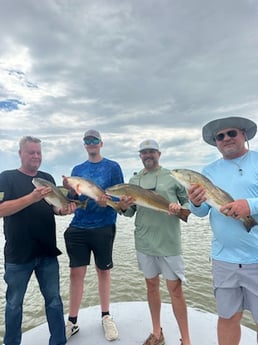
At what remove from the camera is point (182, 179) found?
3086mm

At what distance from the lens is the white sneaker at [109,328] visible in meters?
3.74

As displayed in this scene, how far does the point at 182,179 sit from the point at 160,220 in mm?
808

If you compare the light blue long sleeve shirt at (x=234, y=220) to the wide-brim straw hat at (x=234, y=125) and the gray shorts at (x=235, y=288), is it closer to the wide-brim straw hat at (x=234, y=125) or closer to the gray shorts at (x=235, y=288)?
the gray shorts at (x=235, y=288)

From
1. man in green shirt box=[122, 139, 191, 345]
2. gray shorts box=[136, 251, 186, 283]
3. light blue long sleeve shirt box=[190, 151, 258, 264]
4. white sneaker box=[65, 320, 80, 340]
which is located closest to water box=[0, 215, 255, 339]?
white sneaker box=[65, 320, 80, 340]

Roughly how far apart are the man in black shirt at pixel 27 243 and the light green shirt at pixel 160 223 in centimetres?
100

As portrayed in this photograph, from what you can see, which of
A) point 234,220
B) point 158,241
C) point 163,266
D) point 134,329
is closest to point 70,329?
point 134,329

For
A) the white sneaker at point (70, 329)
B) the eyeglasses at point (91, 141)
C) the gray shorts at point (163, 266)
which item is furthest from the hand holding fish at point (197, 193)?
the white sneaker at point (70, 329)

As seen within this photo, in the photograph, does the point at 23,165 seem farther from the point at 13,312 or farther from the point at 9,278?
the point at 13,312

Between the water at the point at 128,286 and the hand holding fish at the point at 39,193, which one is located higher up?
the hand holding fish at the point at 39,193

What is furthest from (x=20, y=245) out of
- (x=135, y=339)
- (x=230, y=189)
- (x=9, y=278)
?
(x=230, y=189)

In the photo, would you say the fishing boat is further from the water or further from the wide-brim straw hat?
the wide-brim straw hat

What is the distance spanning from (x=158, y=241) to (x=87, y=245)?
3.60ft

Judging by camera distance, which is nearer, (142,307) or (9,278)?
(9,278)

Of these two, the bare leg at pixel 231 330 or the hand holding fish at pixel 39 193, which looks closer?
the bare leg at pixel 231 330
